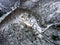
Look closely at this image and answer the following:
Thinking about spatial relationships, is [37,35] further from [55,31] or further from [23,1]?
[23,1]

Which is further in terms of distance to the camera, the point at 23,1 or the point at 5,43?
the point at 23,1

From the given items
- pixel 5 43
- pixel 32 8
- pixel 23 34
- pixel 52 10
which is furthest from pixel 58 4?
A: pixel 5 43

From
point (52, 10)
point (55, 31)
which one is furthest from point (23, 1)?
point (55, 31)

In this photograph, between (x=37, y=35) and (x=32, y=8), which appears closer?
(x=37, y=35)

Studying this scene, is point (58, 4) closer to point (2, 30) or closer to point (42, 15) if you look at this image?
point (42, 15)

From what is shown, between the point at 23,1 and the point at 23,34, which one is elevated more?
the point at 23,1

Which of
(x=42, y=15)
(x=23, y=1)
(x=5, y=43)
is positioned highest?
(x=23, y=1)
